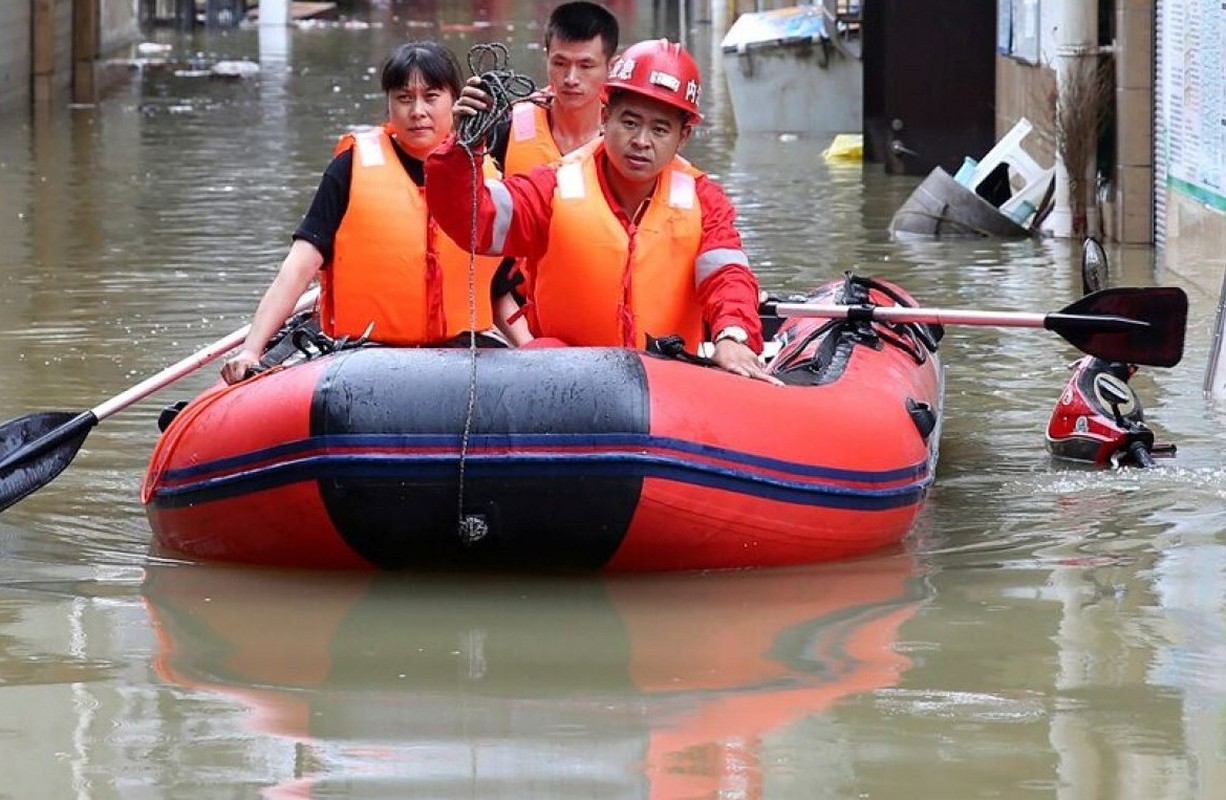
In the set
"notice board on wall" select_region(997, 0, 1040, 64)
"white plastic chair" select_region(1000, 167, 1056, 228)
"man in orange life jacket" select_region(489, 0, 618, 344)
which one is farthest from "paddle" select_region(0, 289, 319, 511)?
"notice board on wall" select_region(997, 0, 1040, 64)

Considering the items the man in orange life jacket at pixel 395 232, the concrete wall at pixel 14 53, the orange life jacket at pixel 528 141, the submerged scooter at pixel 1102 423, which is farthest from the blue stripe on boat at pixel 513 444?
the concrete wall at pixel 14 53

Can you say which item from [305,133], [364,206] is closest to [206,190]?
[305,133]

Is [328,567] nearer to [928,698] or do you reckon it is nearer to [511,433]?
[511,433]

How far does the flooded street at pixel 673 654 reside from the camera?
4.75 meters

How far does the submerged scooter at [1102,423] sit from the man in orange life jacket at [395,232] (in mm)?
2125

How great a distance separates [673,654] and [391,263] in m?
1.81

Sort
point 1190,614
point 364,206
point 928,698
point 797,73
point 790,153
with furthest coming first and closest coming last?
point 797,73, point 790,153, point 364,206, point 1190,614, point 928,698

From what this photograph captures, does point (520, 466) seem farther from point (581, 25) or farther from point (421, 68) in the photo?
point (581, 25)

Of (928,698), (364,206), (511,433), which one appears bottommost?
(928,698)

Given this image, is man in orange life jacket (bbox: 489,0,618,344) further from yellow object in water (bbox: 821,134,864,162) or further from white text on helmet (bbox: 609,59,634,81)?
yellow object in water (bbox: 821,134,864,162)

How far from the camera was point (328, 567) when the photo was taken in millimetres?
6543

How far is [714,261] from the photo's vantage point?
6.68 meters

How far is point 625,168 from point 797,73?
1593 cm

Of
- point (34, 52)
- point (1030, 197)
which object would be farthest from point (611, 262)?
point (34, 52)
